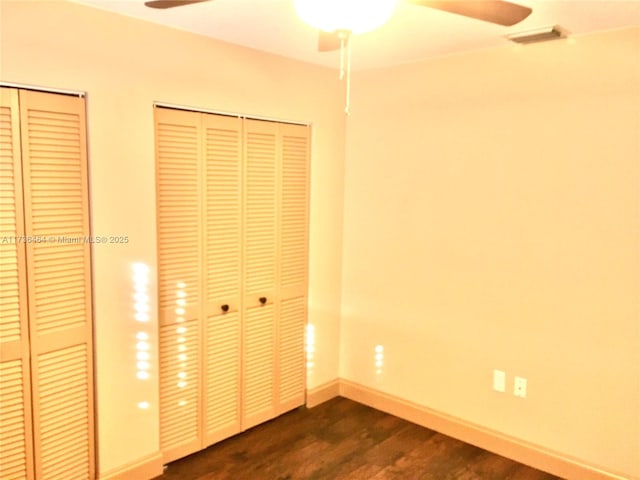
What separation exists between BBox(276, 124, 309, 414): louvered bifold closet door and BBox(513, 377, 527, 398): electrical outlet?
4.43 feet

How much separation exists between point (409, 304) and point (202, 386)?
1381 millimetres

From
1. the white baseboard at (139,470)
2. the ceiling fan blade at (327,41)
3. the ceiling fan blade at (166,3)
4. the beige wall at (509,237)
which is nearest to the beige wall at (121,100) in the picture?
the white baseboard at (139,470)

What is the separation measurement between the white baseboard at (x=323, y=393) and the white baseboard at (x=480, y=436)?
4 centimetres

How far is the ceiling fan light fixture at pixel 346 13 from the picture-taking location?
128 centimetres

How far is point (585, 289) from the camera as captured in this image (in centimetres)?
262

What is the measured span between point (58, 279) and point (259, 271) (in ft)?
3.88

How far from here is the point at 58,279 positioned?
2.26 meters

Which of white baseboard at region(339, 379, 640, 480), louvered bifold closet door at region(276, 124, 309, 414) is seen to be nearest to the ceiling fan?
louvered bifold closet door at region(276, 124, 309, 414)

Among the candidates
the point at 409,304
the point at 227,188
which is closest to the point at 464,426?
the point at 409,304

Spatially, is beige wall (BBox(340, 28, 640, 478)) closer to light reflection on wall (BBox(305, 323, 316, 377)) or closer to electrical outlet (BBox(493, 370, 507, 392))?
electrical outlet (BBox(493, 370, 507, 392))

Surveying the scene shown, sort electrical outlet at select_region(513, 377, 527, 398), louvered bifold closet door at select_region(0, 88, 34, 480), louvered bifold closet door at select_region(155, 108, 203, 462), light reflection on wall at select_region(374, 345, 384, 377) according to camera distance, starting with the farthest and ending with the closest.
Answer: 1. light reflection on wall at select_region(374, 345, 384, 377)
2. electrical outlet at select_region(513, 377, 527, 398)
3. louvered bifold closet door at select_region(155, 108, 203, 462)
4. louvered bifold closet door at select_region(0, 88, 34, 480)

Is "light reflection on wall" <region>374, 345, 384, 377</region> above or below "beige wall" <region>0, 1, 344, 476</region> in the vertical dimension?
below

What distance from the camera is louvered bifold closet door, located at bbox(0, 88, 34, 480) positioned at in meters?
2.07

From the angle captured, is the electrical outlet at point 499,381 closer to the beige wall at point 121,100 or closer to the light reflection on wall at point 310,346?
the light reflection on wall at point 310,346
